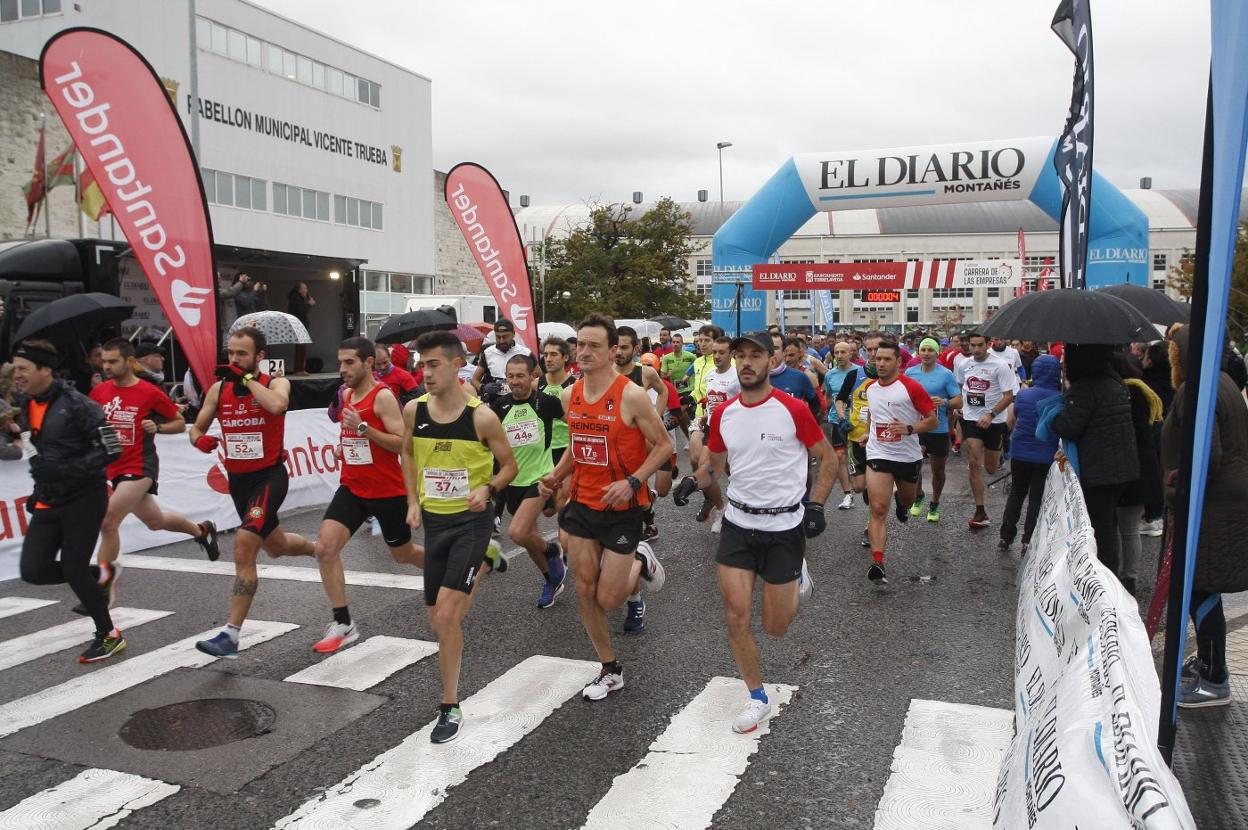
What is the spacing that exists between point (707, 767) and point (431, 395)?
7.67 ft

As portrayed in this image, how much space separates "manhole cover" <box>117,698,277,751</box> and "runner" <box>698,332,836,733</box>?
239cm

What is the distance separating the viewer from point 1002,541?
8.73 metres

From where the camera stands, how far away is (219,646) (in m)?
5.73

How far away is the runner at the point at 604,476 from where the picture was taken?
5238mm

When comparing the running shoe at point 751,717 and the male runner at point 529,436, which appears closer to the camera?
the running shoe at point 751,717

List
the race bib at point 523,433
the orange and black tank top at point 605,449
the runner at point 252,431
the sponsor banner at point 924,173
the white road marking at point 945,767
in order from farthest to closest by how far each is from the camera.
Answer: the sponsor banner at point 924,173 → the race bib at point 523,433 → the runner at point 252,431 → the orange and black tank top at point 605,449 → the white road marking at point 945,767

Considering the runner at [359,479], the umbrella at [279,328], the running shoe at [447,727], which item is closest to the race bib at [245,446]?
the runner at [359,479]

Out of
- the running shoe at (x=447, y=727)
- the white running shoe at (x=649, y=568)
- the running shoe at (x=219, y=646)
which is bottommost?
the running shoe at (x=447, y=727)

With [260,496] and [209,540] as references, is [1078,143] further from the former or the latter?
[209,540]

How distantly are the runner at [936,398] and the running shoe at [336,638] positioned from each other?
5368 millimetres

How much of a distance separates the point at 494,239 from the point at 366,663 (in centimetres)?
869

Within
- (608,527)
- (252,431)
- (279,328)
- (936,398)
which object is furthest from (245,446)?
(279,328)

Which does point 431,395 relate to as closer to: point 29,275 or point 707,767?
point 707,767

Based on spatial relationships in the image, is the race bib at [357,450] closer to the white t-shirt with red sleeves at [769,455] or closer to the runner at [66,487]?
the runner at [66,487]
